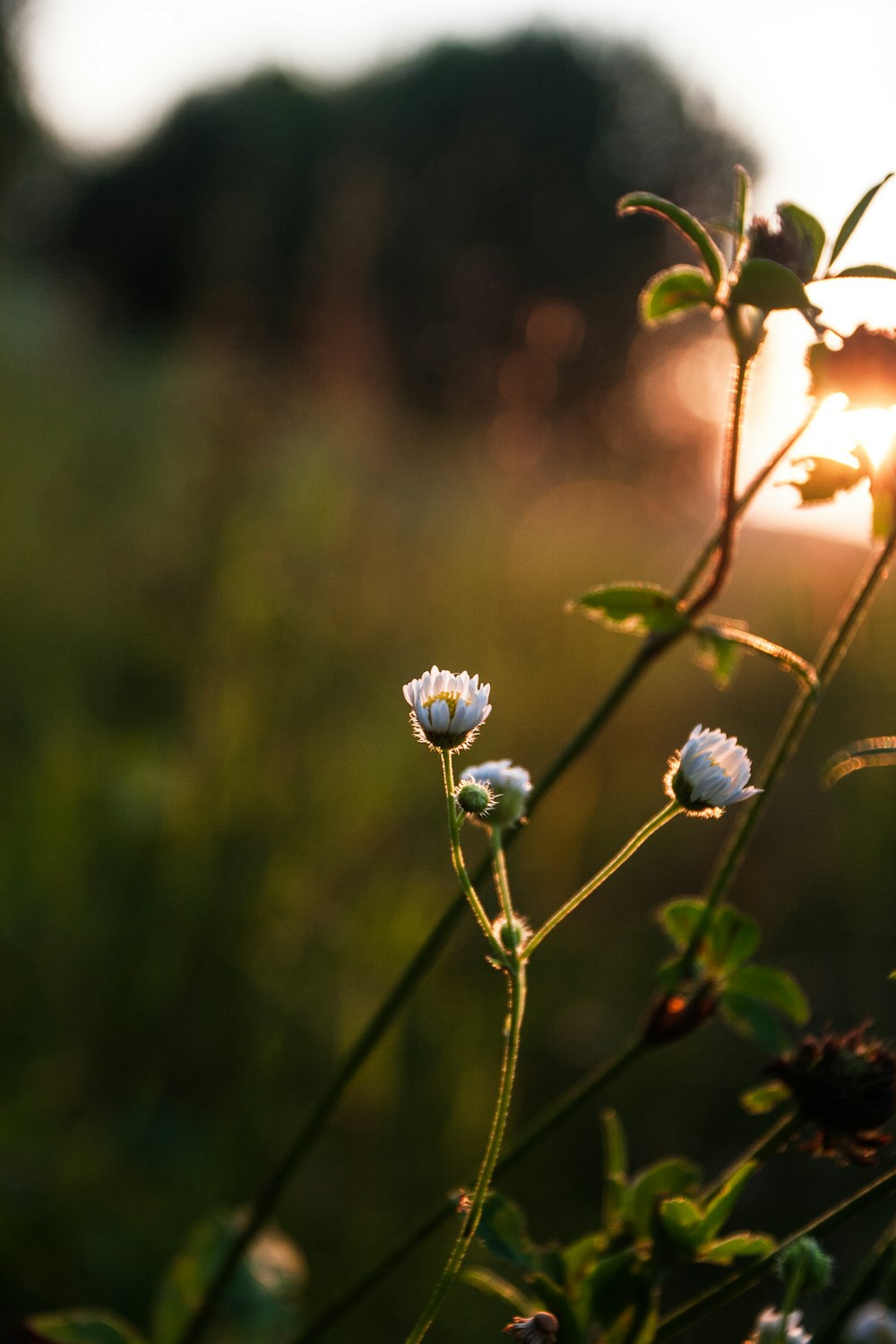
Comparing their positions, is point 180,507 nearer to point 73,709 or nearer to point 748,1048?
point 73,709

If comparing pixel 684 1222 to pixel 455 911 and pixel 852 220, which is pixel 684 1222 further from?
pixel 852 220

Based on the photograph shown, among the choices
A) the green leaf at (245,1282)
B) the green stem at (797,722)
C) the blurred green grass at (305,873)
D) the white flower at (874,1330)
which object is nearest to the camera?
the white flower at (874,1330)

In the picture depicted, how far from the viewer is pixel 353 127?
11141mm

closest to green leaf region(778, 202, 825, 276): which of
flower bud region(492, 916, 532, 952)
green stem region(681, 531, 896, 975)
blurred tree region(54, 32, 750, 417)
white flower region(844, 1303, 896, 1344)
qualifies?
green stem region(681, 531, 896, 975)

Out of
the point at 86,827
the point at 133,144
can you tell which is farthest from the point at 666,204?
the point at 133,144

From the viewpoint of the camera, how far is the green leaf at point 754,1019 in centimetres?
67

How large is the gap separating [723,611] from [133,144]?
32.9 feet

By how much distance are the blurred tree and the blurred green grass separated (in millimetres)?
5054

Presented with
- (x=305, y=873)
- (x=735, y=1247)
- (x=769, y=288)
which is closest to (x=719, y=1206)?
(x=735, y=1247)

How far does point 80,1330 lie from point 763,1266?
47 centimetres

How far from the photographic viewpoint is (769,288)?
0.54 m

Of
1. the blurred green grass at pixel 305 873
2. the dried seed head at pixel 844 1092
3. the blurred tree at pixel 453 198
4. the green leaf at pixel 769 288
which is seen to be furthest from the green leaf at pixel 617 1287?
the blurred tree at pixel 453 198

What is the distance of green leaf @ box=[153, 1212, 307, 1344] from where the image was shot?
0.91 metres

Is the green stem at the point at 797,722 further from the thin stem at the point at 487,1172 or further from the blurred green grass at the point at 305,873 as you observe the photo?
the blurred green grass at the point at 305,873
